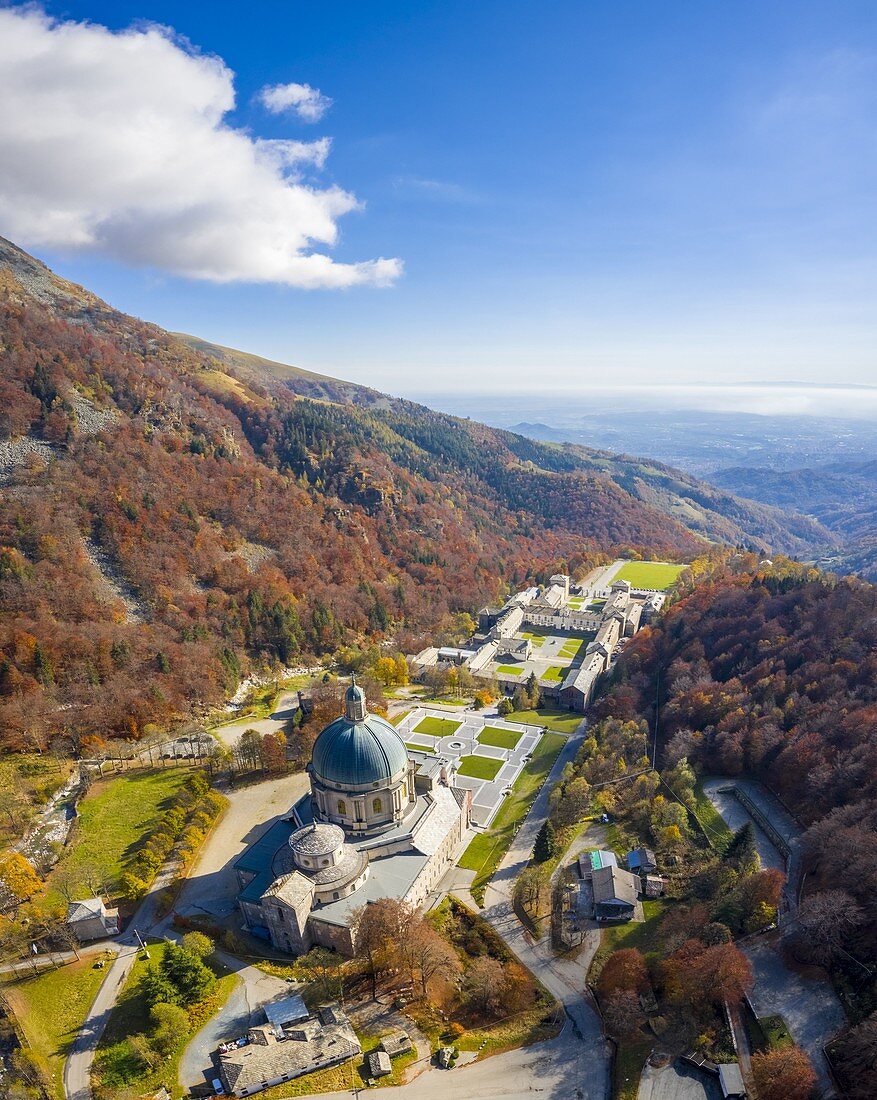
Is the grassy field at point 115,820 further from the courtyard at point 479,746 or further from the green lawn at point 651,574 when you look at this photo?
the green lawn at point 651,574

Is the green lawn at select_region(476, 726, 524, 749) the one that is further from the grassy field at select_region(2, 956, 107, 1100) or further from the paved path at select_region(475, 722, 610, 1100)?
the grassy field at select_region(2, 956, 107, 1100)

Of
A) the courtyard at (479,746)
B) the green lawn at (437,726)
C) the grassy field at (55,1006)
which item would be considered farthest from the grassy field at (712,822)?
the grassy field at (55,1006)

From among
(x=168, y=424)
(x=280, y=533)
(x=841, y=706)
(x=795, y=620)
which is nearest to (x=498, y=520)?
(x=280, y=533)

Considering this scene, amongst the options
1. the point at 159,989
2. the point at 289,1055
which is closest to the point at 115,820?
the point at 159,989

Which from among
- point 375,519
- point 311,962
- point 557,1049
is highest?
point 375,519

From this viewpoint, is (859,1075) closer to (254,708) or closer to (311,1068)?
(311,1068)

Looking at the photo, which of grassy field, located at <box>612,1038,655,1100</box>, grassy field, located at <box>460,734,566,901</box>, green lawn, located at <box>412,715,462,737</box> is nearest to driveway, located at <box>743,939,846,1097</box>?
grassy field, located at <box>612,1038,655,1100</box>

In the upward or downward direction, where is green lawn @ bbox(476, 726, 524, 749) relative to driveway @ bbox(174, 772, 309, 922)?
downward
